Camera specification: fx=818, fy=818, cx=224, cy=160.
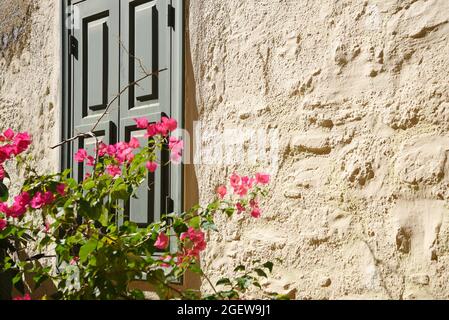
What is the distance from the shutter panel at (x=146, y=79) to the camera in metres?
4.33

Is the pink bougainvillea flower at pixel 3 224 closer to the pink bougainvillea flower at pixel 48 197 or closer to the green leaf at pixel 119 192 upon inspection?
the pink bougainvillea flower at pixel 48 197

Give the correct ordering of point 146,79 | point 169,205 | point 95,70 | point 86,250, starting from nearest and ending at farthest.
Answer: point 86,250
point 169,205
point 146,79
point 95,70

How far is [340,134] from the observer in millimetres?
3328

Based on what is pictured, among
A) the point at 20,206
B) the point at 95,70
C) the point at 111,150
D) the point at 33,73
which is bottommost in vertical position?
the point at 20,206

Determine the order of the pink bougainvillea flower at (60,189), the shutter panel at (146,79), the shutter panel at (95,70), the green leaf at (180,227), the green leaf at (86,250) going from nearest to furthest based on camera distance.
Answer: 1. the green leaf at (86,250)
2. the green leaf at (180,227)
3. the pink bougainvillea flower at (60,189)
4. the shutter panel at (146,79)
5. the shutter panel at (95,70)

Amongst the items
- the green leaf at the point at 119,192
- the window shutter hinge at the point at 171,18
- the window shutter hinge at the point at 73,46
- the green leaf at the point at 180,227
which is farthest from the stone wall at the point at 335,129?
the window shutter hinge at the point at 73,46

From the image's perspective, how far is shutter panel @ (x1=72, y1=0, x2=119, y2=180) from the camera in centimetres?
484

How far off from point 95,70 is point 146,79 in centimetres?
66

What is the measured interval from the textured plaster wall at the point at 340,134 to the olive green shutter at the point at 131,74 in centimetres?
31

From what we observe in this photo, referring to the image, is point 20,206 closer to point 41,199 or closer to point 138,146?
point 41,199

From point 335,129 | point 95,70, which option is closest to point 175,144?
point 335,129

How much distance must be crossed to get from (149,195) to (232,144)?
0.74 meters

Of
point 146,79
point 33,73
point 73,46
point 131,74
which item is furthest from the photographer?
point 33,73

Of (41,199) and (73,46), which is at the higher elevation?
(73,46)
